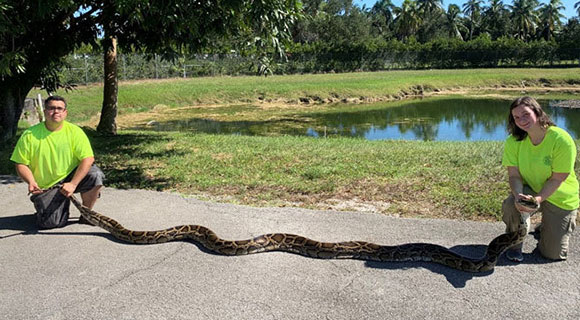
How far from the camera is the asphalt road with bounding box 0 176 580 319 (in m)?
4.45

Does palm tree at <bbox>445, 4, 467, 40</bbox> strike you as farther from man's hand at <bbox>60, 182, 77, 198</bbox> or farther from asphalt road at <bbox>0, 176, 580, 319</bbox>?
man's hand at <bbox>60, 182, 77, 198</bbox>

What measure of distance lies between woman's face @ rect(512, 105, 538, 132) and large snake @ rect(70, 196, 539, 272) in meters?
0.86

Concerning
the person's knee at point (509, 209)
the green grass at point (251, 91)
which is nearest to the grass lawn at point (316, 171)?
the person's knee at point (509, 209)

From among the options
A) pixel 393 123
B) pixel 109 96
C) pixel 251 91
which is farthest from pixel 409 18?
pixel 109 96

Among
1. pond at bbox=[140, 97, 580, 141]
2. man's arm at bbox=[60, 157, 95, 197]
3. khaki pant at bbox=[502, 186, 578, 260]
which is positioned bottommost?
pond at bbox=[140, 97, 580, 141]

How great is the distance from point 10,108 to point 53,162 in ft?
28.5

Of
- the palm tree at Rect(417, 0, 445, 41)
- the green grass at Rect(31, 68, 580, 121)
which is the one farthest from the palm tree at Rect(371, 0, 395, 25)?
the green grass at Rect(31, 68, 580, 121)

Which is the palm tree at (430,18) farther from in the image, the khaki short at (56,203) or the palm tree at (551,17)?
the khaki short at (56,203)

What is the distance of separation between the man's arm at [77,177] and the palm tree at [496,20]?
94290 millimetres

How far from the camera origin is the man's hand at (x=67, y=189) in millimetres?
6289

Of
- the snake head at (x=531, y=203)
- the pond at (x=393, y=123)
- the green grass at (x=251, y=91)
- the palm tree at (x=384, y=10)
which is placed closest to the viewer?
the snake head at (x=531, y=203)

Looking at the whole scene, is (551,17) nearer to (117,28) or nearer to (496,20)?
(496,20)

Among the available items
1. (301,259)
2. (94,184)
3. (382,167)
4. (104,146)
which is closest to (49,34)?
(104,146)

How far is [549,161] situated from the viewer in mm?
5203
